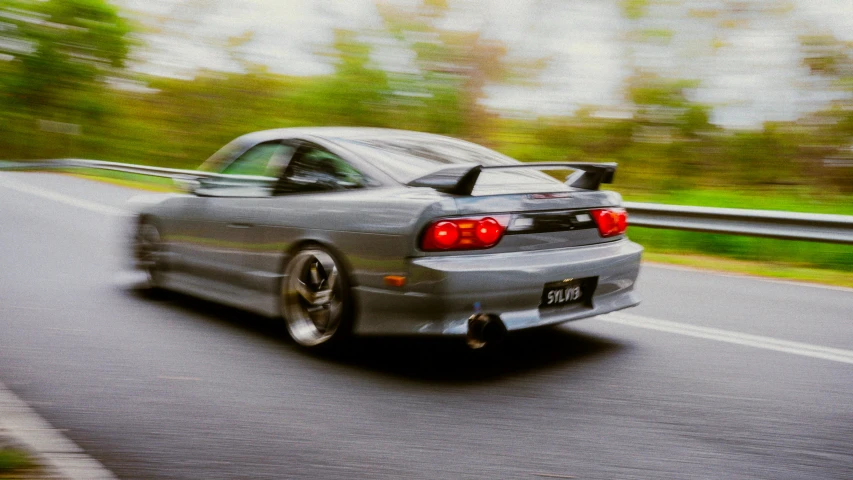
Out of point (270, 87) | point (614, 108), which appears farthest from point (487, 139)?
point (270, 87)

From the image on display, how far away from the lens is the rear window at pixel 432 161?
4.26 metres

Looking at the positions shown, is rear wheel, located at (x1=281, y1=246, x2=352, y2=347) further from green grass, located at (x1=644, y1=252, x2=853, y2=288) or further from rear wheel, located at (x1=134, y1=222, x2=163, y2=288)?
green grass, located at (x1=644, y1=252, x2=853, y2=288)

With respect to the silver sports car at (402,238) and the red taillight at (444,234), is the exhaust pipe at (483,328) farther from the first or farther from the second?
the red taillight at (444,234)

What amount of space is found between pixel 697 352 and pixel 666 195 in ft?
31.6

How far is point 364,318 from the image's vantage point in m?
4.15

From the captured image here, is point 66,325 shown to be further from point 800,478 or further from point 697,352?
point 800,478

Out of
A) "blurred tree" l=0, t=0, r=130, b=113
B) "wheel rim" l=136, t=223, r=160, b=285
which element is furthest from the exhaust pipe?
"blurred tree" l=0, t=0, r=130, b=113

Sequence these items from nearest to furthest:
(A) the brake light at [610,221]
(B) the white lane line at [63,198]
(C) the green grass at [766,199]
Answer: (A) the brake light at [610,221], (C) the green grass at [766,199], (B) the white lane line at [63,198]

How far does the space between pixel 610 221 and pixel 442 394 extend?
153cm

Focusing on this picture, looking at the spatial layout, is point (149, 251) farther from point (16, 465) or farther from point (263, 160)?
point (16, 465)

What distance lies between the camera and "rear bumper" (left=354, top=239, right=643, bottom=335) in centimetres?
383

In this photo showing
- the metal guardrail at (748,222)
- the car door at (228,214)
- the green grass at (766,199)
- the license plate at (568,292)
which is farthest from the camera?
the green grass at (766,199)

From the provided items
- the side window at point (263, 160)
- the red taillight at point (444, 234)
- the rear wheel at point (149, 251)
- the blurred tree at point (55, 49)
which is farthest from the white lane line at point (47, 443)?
the blurred tree at point (55, 49)

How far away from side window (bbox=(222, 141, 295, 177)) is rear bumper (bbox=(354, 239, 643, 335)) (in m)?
1.18
